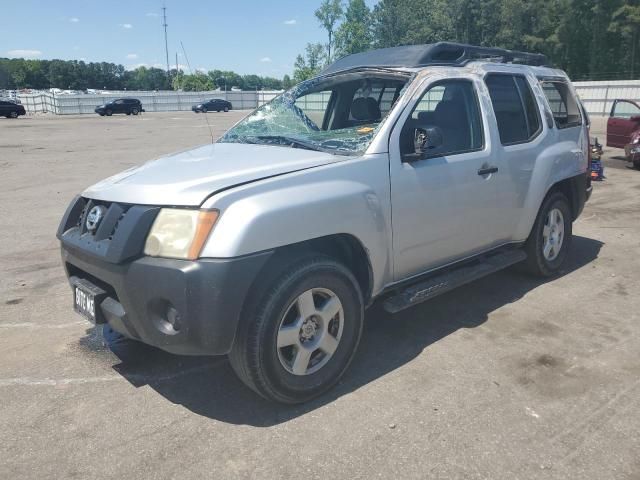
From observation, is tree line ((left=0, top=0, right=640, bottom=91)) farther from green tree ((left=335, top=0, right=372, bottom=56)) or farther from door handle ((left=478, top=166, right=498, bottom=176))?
door handle ((left=478, top=166, right=498, bottom=176))

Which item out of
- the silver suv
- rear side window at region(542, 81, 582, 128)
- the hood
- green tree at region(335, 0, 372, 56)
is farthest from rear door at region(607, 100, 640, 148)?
green tree at region(335, 0, 372, 56)

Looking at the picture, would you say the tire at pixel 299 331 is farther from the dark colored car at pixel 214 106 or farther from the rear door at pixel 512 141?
the dark colored car at pixel 214 106

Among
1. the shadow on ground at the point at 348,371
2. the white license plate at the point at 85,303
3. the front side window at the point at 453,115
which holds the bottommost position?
the shadow on ground at the point at 348,371

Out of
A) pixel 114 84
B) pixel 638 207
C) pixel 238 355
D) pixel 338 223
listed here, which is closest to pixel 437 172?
pixel 338 223

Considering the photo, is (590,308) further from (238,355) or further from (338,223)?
(238,355)

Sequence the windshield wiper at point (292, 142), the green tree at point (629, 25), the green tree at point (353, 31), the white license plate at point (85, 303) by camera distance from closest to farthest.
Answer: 1. the white license plate at point (85, 303)
2. the windshield wiper at point (292, 142)
3. the green tree at point (629, 25)
4. the green tree at point (353, 31)

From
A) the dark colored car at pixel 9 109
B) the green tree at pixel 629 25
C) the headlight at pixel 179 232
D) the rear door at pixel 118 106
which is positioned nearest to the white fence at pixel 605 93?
the green tree at pixel 629 25

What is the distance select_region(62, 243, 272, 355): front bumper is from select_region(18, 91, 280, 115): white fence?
48513mm

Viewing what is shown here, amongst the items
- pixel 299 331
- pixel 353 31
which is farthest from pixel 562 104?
pixel 353 31

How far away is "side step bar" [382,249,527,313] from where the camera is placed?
11.5 ft

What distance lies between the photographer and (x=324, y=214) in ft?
9.65

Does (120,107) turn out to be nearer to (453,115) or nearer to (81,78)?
(453,115)

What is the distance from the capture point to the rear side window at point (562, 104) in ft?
16.3

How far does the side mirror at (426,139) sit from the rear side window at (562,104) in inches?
81.8
